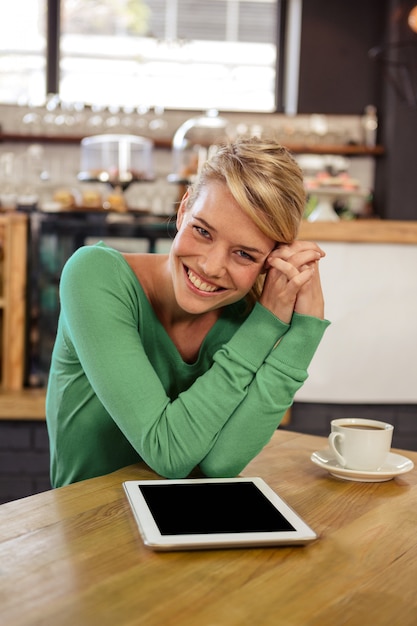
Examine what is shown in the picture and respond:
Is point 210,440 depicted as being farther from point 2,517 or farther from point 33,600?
point 33,600

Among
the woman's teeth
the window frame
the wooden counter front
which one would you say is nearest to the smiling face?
the woman's teeth

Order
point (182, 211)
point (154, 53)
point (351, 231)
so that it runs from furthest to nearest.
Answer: point (154, 53) → point (351, 231) → point (182, 211)

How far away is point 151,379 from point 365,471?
34cm

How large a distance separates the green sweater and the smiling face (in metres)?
0.08

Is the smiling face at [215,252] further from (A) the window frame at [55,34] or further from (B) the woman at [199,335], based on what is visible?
(A) the window frame at [55,34]

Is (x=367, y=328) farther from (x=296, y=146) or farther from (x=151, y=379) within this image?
(x=296, y=146)

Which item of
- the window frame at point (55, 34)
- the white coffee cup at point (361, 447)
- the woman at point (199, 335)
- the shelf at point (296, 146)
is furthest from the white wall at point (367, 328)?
the window frame at point (55, 34)

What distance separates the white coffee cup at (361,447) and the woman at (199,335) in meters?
0.12

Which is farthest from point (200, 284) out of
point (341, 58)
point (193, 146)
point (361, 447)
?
point (341, 58)

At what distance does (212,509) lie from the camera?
935mm

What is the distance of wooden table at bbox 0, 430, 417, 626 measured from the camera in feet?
2.25

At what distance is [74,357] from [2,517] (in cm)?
50

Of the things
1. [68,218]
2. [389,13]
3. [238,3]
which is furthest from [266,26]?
[68,218]

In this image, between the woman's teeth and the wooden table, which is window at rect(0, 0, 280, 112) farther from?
the wooden table
